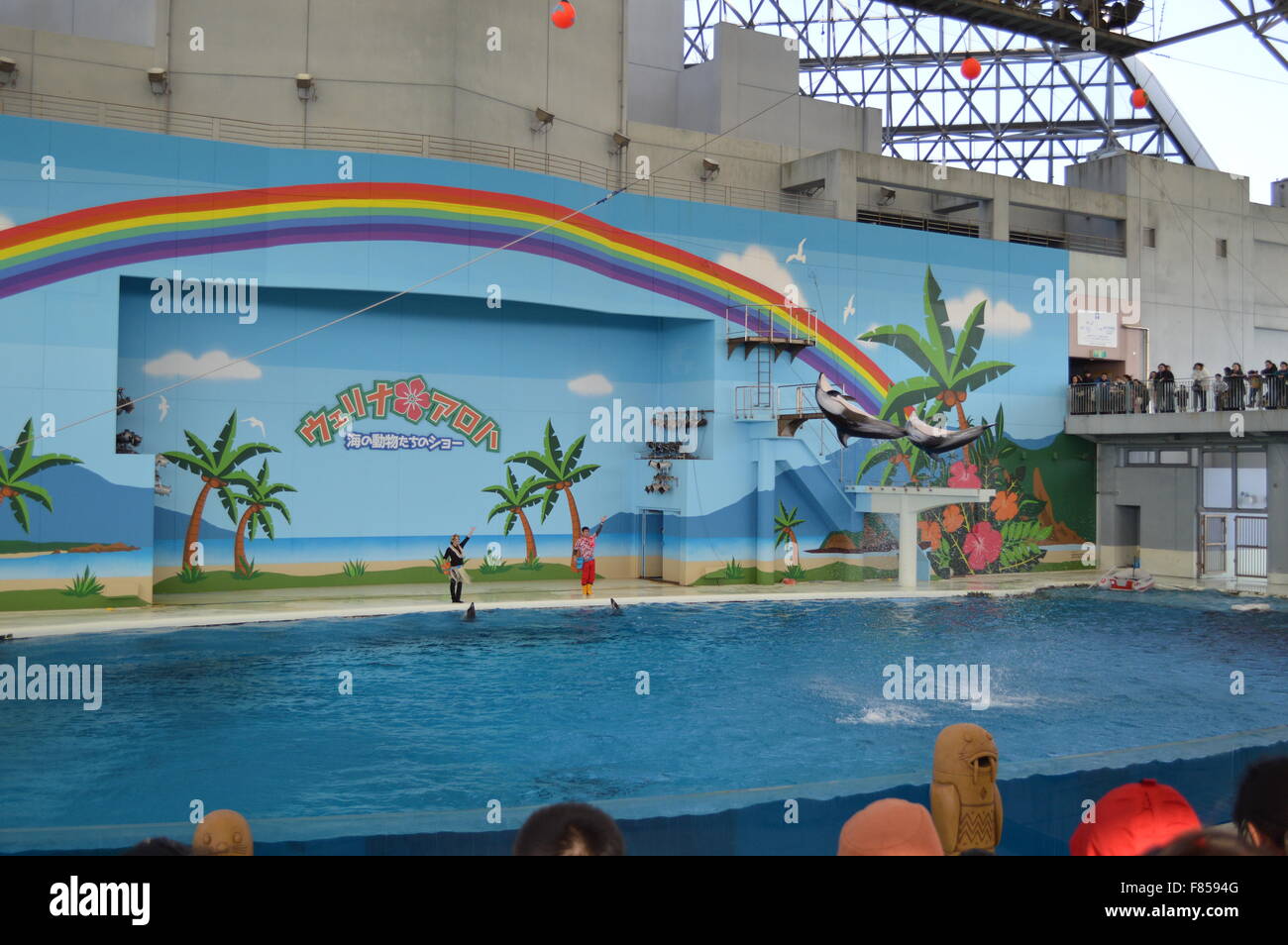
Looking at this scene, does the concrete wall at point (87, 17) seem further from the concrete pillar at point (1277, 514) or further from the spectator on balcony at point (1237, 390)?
the concrete pillar at point (1277, 514)

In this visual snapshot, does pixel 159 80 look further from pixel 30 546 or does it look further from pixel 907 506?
pixel 907 506

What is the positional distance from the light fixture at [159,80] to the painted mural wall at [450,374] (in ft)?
Answer: 7.68

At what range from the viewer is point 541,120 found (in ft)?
72.8

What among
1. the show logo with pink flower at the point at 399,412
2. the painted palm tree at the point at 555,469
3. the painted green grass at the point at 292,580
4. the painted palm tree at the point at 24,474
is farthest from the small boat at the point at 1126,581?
the painted palm tree at the point at 24,474

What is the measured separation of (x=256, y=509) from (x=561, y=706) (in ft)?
32.6

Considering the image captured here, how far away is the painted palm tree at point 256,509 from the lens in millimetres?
19641

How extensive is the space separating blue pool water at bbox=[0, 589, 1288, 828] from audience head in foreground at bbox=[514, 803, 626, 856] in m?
5.73

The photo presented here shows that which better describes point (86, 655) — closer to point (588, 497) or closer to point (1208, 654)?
point (588, 497)

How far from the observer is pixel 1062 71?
4025cm

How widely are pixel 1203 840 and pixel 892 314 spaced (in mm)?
23690

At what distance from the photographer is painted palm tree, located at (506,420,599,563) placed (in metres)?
22.5

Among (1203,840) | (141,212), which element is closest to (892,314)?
(141,212)

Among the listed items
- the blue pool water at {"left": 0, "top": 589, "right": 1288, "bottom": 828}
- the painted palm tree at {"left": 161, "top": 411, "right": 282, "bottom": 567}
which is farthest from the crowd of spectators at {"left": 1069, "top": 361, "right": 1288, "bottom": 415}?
the painted palm tree at {"left": 161, "top": 411, "right": 282, "bottom": 567}

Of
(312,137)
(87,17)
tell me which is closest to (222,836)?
(312,137)
